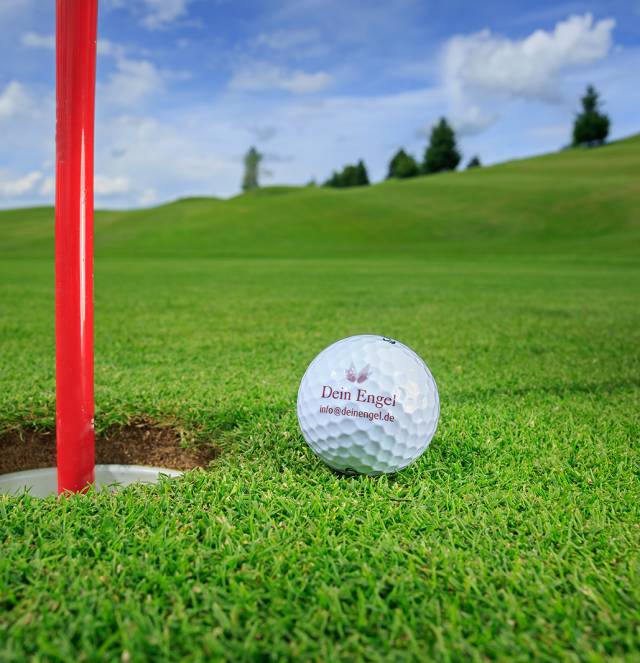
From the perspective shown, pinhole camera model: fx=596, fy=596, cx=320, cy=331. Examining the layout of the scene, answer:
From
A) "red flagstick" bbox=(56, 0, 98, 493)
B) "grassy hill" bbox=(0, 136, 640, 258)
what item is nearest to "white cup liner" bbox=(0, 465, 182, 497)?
"red flagstick" bbox=(56, 0, 98, 493)

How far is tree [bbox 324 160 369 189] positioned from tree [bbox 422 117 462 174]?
1170 cm

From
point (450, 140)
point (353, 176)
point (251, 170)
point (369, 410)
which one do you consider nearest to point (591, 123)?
point (450, 140)

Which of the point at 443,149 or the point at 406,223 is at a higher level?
the point at 443,149

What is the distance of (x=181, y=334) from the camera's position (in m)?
5.29

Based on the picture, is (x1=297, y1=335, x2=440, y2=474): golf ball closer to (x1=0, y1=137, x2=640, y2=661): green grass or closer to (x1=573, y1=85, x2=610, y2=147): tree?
(x1=0, y1=137, x2=640, y2=661): green grass

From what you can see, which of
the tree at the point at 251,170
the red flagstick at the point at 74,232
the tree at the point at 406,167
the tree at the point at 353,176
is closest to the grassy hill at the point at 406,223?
the red flagstick at the point at 74,232

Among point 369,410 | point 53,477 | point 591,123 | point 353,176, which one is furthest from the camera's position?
point 353,176

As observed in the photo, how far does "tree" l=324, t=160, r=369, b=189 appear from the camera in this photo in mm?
87812

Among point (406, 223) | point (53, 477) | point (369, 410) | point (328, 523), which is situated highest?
point (406, 223)

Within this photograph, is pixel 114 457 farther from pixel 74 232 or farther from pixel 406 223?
pixel 406 223

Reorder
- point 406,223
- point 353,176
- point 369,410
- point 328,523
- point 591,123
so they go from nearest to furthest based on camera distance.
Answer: point 328,523 → point 369,410 → point 406,223 → point 591,123 → point 353,176

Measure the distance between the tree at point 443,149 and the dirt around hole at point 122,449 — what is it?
266ft

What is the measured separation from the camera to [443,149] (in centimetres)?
7869

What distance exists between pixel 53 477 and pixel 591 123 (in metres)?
87.0
